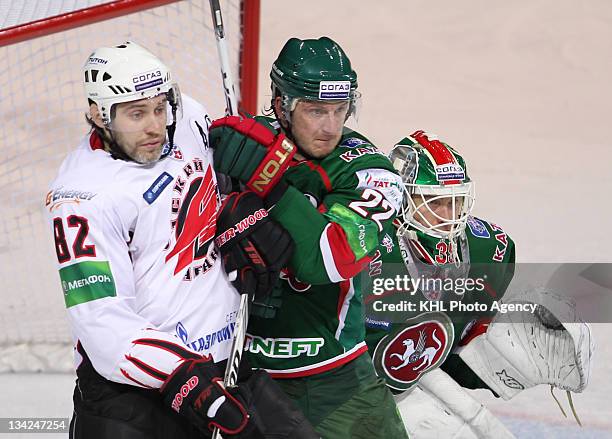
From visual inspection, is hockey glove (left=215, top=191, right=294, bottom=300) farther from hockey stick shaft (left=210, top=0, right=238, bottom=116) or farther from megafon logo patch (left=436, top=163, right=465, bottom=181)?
megafon logo patch (left=436, top=163, right=465, bottom=181)

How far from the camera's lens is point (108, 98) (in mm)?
2189

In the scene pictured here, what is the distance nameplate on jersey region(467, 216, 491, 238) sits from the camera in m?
3.05

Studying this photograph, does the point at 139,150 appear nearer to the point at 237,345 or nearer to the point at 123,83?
the point at 123,83

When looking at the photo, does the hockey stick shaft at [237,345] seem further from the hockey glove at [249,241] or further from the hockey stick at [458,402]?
the hockey stick at [458,402]

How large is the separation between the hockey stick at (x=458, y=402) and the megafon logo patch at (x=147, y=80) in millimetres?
1345

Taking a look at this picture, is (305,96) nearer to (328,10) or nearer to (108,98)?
(108,98)

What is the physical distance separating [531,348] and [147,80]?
59.6 inches

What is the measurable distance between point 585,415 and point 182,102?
6.27ft

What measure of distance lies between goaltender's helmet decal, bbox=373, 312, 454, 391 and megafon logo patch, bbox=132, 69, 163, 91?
3.48 ft

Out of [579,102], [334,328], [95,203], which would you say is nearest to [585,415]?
[334,328]

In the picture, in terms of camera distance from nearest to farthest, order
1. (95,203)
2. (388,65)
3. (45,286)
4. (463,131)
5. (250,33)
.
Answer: (95,203), (250,33), (45,286), (463,131), (388,65)

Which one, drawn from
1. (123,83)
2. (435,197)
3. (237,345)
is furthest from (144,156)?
(435,197)

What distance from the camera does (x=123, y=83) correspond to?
7.16 ft

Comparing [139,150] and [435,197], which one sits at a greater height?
[139,150]
